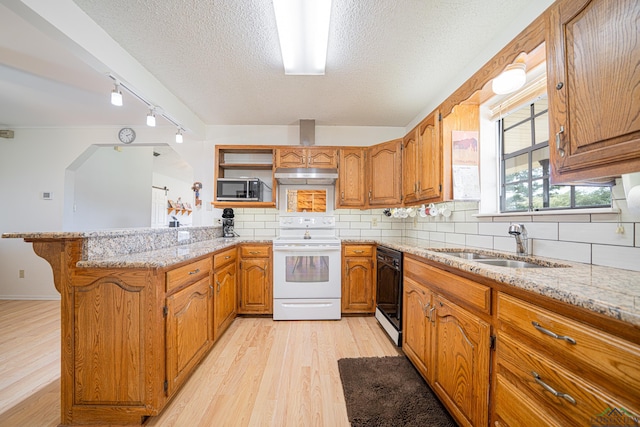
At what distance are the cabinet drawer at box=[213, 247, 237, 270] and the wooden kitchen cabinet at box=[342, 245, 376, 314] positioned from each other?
4.07 ft

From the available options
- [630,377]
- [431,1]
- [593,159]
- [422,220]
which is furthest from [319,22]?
[422,220]

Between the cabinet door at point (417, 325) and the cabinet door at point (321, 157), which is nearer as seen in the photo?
the cabinet door at point (417, 325)

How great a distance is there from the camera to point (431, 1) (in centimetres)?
145

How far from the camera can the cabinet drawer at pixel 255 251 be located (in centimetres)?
280

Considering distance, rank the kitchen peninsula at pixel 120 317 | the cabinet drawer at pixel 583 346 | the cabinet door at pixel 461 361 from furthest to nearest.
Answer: the kitchen peninsula at pixel 120 317 → the cabinet door at pixel 461 361 → the cabinet drawer at pixel 583 346

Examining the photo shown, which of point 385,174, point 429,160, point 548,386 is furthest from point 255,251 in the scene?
point 548,386

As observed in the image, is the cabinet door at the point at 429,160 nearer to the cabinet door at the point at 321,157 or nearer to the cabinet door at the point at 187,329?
the cabinet door at the point at 321,157

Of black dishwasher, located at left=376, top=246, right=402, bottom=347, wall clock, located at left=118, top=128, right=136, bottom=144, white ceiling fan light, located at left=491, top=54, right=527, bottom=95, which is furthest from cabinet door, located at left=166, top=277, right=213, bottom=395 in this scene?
wall clock, located at left=118, top=128, right=136, bottom=144

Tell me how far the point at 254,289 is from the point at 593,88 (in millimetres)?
2914

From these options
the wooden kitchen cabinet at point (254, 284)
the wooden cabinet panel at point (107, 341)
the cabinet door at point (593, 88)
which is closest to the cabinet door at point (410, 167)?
the cabinet door at point (593, 88)

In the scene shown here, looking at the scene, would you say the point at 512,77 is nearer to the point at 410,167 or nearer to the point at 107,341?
the point at 410,167

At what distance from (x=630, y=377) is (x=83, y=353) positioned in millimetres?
2179

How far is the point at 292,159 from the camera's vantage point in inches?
122

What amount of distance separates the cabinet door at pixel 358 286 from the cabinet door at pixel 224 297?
4.07 ft
